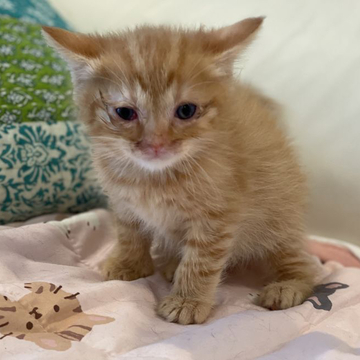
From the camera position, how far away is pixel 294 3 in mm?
1501

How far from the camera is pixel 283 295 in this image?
110 cm

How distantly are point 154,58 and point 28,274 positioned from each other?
57 centimetres

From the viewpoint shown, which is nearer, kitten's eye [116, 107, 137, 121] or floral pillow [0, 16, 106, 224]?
kitten's eye [116, 107, 137, 121]

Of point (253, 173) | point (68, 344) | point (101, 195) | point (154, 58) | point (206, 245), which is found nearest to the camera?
point (68, 344)

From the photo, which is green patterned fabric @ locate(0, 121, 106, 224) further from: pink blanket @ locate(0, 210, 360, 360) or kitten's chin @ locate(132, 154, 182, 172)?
kitten's chin @ locate(132, 154, 182, 172)

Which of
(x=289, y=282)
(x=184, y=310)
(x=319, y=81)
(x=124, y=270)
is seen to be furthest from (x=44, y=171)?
(x=319, y=81)

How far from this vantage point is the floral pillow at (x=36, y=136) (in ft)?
→ 4.42

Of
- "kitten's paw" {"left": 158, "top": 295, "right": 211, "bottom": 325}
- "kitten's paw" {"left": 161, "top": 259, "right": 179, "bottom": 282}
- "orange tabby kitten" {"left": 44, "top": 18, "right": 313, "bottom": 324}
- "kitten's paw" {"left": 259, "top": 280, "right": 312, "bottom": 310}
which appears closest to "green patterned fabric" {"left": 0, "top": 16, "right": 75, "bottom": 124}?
"orange tabby kitten" {"left": 44, "top": 18, "right": 313, "bottom": 324}

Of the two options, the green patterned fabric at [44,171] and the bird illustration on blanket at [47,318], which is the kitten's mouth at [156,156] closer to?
the bird illustration on blanket at [47,318]

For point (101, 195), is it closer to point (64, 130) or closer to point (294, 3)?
point (64, 130)

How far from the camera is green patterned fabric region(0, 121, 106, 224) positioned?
4.38 ft

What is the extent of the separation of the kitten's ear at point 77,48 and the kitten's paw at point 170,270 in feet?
1.78

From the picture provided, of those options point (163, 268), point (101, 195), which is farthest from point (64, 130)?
point (163, 268)

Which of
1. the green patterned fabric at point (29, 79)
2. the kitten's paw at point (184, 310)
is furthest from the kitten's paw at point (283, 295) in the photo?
the green patterned fabric at point (29, 79)
